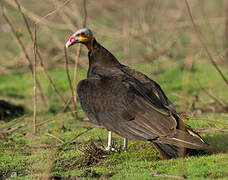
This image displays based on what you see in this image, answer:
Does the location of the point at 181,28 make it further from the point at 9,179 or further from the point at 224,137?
the point at 9,179

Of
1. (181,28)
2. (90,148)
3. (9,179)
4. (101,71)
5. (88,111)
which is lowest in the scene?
(9,179)

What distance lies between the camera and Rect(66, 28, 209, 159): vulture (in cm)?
515

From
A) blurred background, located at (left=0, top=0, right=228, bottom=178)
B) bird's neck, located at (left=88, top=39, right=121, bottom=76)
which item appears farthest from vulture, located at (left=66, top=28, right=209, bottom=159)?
blurred background, located at (left=0, top=0, right=228, bottom=178)

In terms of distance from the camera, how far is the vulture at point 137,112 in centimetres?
515

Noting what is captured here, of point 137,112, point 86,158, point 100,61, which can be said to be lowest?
point 86,158

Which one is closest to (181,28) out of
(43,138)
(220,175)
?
(43,138)

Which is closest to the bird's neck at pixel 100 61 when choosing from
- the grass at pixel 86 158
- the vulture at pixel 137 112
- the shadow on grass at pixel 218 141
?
the vulture at pixel 137 112

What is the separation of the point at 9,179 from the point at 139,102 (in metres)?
1.72

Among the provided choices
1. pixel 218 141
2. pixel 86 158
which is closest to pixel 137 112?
pixel 86 158

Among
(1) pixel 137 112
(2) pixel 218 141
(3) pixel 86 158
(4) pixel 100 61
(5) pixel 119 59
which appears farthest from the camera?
(5) pixel 119 59

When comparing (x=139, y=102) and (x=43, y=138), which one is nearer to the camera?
(x=139, y=102)

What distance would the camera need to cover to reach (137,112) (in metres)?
5.34

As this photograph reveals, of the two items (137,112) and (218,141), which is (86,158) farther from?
(218,141)

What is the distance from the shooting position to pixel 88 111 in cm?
570
